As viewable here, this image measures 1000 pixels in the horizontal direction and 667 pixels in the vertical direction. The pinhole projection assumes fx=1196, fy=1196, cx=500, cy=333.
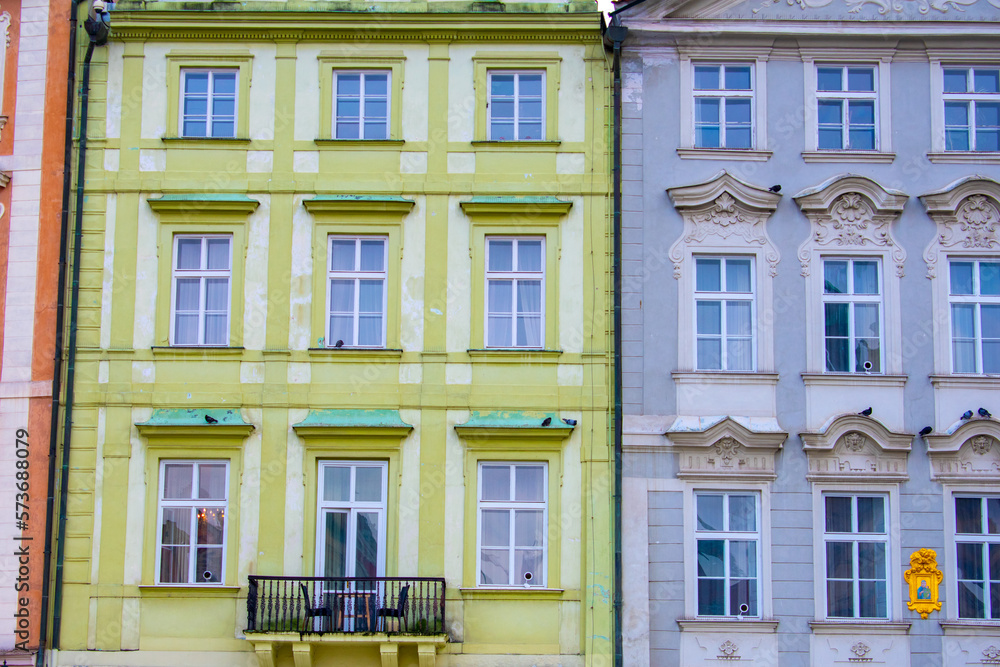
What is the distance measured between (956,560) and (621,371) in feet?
18.5

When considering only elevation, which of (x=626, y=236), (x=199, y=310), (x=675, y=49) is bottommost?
(x=199, y=310)

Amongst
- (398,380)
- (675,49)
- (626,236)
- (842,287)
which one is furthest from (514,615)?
(675,49)

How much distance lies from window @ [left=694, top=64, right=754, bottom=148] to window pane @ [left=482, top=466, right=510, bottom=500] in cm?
589

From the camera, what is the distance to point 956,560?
17.6 metres

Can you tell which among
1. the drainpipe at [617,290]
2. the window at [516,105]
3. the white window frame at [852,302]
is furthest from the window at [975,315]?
the window at [516,105]

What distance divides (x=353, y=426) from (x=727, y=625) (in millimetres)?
6144

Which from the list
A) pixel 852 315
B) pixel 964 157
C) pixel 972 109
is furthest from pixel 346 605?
pixel 972 109

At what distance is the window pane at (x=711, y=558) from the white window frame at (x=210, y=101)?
956cm

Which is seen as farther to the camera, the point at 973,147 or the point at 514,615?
the point at 973,147

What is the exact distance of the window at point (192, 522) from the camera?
1759 cm

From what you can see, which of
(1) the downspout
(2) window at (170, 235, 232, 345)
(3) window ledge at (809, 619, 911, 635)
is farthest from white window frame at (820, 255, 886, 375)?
(1) the downspout

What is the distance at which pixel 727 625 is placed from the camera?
17266 mm

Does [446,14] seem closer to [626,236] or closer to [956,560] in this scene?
[626,236]

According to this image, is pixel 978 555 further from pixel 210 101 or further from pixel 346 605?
pixel 210 101
